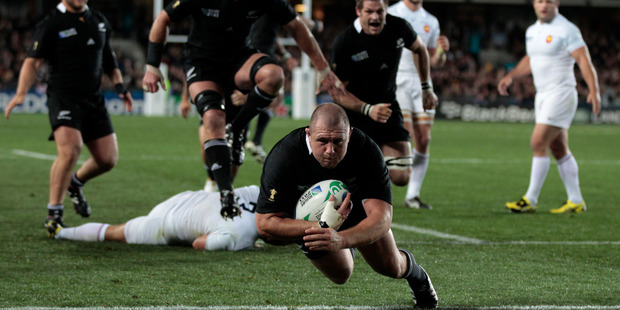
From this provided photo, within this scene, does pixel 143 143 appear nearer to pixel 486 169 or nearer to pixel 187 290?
pixel 486 169

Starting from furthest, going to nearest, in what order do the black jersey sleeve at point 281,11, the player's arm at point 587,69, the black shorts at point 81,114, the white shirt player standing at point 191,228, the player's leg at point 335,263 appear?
1. the player's arm at point 587,69
2. the black shorts at point 81,114
3. the black jersey sleeve at point 281,11
4. the white shirt player standing at point 191,228
5. the player's leg at point 335,263

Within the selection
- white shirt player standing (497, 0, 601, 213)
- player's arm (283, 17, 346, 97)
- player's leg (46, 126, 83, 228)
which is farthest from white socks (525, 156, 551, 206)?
player's leg (46, 126, 83, 228)

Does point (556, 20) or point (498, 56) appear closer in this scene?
point (556, 20)

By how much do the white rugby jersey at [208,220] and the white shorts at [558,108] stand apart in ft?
12.8

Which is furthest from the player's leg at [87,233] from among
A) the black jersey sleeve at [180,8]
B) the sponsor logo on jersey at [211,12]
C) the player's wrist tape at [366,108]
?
the player's wrist tape at [366,108]

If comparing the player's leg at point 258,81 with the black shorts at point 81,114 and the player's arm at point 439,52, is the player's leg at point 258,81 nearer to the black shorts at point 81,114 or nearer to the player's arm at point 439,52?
the black shorts at point 81,114

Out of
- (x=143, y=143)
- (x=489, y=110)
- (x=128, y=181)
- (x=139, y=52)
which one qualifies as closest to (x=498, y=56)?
(x=489, y=110)

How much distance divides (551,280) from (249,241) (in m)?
2.29

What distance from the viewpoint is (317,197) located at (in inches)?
181

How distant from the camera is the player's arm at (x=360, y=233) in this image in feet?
13.8

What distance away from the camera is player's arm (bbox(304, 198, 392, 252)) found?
422cm

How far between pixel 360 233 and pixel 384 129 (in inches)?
159

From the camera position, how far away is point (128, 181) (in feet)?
39.4

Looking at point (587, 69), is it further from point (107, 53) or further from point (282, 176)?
point (282, 176)
